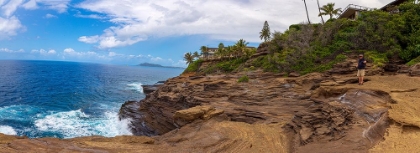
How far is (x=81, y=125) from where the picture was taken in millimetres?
31609

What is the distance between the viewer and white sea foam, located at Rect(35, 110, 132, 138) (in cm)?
2877

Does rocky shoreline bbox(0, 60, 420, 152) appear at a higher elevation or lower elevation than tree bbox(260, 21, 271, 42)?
lower

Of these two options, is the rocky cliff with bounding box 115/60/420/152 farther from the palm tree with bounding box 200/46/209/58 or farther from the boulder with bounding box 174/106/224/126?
the palm tree with bounding box 200/46/209/58

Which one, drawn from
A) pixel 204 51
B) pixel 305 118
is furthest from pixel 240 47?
pixel 305 118

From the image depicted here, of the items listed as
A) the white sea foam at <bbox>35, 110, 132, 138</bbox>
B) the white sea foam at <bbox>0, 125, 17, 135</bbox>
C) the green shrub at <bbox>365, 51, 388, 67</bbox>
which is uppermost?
the green shrub at <bbox>365, 51, 388, 67</bbox>

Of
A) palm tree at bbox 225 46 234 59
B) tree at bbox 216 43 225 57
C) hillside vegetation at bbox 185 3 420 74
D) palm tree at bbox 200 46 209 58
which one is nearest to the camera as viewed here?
hillside vegetation at bbox 185 3 420 74

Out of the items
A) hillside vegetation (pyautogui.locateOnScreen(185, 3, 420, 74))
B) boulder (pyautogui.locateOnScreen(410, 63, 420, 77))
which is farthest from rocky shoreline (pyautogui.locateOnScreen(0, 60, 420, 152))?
hillside vegetation (pyautogui.locateOnScreen(185, 3, 420, 74))

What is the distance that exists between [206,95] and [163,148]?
14693 mm

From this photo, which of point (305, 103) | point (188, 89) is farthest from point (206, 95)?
point (305, 103)

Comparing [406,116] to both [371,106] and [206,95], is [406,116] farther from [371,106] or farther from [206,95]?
[206,95]

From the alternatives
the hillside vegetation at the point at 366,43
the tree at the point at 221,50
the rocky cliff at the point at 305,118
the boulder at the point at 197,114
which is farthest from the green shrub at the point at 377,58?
the tree at the point at 221,50

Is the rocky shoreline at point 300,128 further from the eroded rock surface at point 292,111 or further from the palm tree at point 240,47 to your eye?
the palm tree at point 240,47

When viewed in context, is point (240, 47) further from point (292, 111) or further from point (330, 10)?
point (292, 111)

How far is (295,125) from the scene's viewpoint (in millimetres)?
13680
